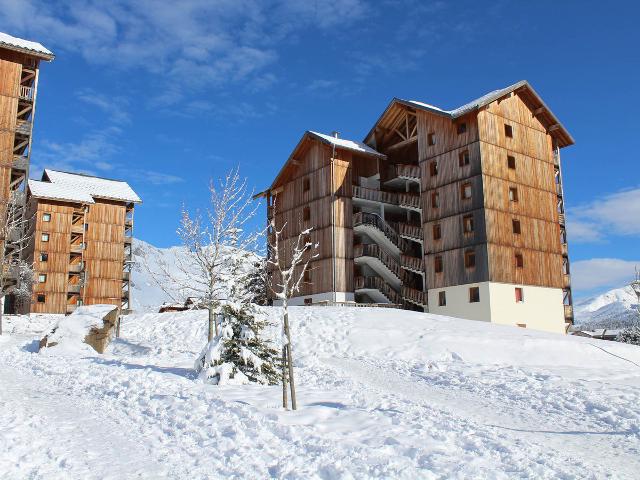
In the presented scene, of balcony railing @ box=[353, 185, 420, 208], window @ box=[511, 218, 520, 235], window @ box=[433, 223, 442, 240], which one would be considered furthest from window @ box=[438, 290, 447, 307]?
balcony railing @ box=[353, 185, 420, 208]

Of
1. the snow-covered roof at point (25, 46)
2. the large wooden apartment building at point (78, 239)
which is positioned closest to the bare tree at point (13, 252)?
the large wooden apartment building at point (78, 239)

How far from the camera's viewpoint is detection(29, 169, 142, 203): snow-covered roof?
200ft

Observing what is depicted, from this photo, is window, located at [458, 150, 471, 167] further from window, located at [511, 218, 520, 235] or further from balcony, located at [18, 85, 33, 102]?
balcony, located at [18, 85, 33, 102]

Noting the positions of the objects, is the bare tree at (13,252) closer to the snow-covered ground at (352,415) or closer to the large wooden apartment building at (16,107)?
the large wooden apartment building at (16,107)

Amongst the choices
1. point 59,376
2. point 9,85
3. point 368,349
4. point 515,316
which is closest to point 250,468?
point 59,376

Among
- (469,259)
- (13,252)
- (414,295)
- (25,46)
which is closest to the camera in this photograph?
(13,252)

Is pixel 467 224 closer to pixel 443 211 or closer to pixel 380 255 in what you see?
pixel 443 211

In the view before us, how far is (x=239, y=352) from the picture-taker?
1720 cm

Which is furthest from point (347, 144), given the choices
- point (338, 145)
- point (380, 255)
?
point (380, 255)

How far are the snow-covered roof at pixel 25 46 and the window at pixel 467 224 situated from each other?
3597 centimetres

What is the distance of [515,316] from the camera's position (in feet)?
129

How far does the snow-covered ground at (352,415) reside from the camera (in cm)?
950

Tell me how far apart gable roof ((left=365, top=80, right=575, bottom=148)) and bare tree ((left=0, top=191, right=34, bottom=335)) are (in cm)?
2798

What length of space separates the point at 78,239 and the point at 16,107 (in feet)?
60.9
